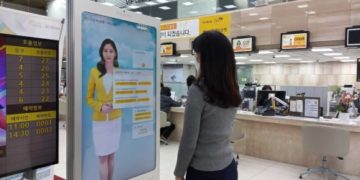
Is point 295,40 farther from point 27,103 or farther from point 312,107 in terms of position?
point 27,103

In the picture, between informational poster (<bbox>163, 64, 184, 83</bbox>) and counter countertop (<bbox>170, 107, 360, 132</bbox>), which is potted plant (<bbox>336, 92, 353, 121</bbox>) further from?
informational poster (<bbox>163, 64, 184, 83</bbox>)

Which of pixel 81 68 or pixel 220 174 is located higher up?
pixel 81 68

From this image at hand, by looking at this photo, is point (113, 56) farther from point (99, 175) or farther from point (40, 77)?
point (99, 175)

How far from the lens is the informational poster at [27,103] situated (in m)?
0.94

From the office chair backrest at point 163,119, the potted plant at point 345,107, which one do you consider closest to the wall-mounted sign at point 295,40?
the potted plant at point 345,107

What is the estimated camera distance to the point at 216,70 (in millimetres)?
1521

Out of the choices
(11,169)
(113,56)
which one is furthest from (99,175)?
(113,56)

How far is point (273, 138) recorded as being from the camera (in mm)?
5070

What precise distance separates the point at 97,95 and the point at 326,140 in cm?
342

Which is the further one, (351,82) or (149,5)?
(351,82)

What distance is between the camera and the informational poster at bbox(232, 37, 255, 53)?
6344mm

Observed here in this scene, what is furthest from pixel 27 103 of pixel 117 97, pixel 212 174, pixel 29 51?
pixel 212 174

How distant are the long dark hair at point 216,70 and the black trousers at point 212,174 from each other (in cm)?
35

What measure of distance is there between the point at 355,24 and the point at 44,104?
553 centimetres
